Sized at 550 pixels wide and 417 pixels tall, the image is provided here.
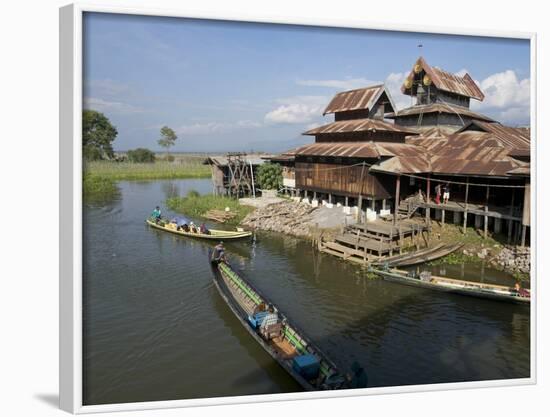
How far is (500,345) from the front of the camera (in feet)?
30.8

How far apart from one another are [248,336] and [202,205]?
1462cm

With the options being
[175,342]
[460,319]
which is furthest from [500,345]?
[175,342]

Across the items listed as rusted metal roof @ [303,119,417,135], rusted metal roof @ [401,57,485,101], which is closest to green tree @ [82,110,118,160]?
rusted metal roof @ [303,119,417,135]

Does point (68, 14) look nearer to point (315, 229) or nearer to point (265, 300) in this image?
point (265, 300)

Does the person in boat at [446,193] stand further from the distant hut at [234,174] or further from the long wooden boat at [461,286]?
the distant hut at [234,174]

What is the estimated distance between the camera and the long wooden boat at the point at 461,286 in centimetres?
1104


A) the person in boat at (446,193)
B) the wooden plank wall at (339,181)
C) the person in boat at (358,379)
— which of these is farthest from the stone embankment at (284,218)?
the person in boat at (358,379)

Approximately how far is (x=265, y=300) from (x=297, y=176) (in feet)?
40.1

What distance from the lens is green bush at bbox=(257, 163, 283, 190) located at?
2638 cm

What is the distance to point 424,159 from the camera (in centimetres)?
1762

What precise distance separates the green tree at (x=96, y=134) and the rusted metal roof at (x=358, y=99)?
1218 cm

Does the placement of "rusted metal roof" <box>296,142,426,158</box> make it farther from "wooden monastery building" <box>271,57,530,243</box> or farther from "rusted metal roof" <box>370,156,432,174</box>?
"rusted metal roof" <box>370,156,432,174</box>

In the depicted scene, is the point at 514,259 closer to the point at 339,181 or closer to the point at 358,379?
the point at 339,181

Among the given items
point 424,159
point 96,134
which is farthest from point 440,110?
point 96,134
